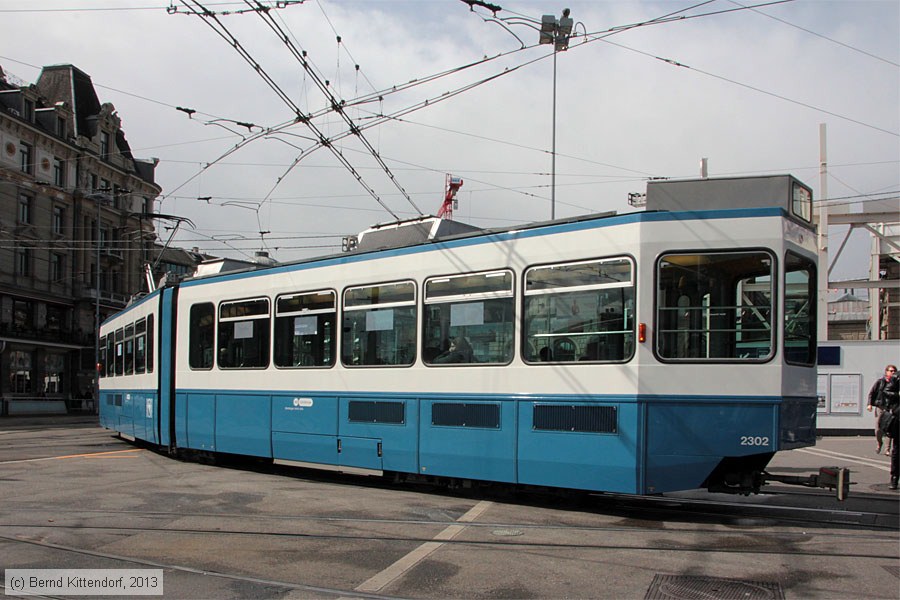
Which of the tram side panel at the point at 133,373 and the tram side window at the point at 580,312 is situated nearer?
the tram side window at the point at 580,312

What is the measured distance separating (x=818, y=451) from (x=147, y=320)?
44.0 feet

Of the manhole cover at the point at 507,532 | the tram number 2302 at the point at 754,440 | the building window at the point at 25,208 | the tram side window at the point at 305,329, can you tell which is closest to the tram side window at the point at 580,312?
the tram number 2302 at the point at 754,440

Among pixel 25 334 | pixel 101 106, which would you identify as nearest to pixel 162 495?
pixel 25 334

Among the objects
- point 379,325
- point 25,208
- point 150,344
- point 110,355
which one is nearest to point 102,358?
point 110,355

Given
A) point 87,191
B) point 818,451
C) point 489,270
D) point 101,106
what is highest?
point 101,106

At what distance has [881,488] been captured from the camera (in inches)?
424

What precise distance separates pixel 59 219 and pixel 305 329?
155 ft

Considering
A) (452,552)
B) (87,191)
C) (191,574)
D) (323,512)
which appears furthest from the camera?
(87,191)

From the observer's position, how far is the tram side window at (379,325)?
9984 millimetres

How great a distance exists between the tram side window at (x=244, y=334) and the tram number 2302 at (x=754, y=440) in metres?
6.84

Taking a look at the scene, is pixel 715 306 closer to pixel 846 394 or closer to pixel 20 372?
pixel 846 394

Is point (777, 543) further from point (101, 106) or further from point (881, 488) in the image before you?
point (101, 106)

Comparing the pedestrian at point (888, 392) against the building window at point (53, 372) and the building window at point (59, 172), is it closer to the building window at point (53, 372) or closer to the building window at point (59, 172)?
the building window at point (59, 172)

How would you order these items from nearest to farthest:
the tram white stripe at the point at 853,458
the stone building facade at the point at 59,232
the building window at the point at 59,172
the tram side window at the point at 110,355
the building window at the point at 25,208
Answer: the tram white stripe at the point at 853,458 → the tram side window at the point at 110,355 → the stone building facade at the point at 59,232 → the building window at the point at 25,208 → the building window at the point at 59,172
